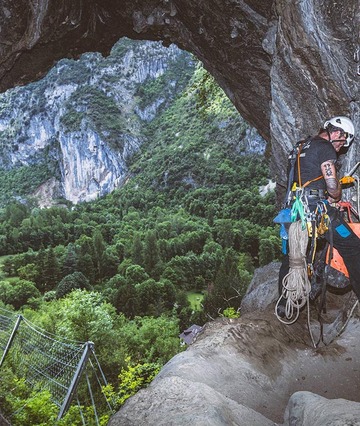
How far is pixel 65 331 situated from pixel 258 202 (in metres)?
67.1

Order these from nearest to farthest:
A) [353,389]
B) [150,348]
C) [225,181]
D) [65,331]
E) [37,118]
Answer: [353,389]
[65,331]
[150,348]
[225,181]
[37,118]

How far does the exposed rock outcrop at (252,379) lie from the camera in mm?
2910

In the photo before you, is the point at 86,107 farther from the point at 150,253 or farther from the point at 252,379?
the point at 252,379

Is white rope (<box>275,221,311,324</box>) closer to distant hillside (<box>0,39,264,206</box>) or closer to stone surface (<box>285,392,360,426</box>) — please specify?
stone surface (<box>285,392,360,426</box>)

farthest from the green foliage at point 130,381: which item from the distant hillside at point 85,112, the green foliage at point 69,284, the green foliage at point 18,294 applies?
the distant hillside at point 85,112

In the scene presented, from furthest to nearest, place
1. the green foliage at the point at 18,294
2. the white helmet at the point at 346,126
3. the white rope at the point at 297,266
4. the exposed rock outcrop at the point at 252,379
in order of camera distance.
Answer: the green foliage at the point at 18,294 → the white helmet at the point at 346,126 → the white rope at the point at 297,266 → the exposed rock outcrop at the point at 252,379

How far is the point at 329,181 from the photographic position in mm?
4312

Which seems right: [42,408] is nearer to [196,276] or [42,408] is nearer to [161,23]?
[161,23]

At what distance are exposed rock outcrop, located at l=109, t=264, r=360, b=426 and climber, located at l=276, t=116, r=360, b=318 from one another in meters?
1.03

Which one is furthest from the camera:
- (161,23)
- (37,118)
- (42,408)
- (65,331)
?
(37,118)

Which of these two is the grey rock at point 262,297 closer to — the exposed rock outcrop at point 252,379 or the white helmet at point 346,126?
the exposed rock outcrop at point 252,379

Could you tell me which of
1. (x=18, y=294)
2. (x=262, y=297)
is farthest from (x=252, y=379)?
(x=18, y=294)

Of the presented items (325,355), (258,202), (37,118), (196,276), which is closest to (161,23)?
(325,355)

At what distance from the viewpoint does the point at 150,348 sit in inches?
1073
